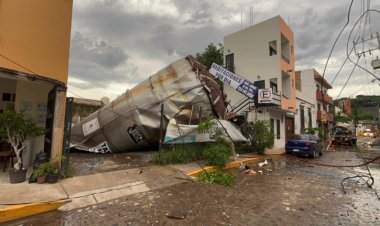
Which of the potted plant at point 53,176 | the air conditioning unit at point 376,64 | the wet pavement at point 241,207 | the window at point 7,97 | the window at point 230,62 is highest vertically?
the window at point 230,62

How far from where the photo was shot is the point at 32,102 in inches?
319

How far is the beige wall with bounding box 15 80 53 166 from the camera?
7.71 metres

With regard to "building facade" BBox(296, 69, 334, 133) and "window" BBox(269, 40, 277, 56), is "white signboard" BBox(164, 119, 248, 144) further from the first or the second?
"building facade" BBox(296, 69, 334, 133)

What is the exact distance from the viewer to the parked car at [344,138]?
27.0 meters

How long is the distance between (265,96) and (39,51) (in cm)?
1416

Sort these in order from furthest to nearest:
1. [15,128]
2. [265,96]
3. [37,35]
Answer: [265,96], [37,35], [15,128]

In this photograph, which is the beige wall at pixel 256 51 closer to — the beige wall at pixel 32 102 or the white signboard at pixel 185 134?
the white signboard at pixel 185 134

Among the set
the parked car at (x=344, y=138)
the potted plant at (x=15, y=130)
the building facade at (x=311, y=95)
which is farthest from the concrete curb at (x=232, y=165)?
the parked car at (x=344, y=138)

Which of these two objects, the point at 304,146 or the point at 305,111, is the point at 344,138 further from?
the point at 304,146

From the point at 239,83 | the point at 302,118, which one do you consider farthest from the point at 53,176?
the point at 302,118

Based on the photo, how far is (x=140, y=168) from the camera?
837 centimetres

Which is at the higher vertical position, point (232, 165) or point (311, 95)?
point (311, 95)

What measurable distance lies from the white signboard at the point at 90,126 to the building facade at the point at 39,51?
3987 mm

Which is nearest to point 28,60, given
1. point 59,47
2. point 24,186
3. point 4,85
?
point 59,47
